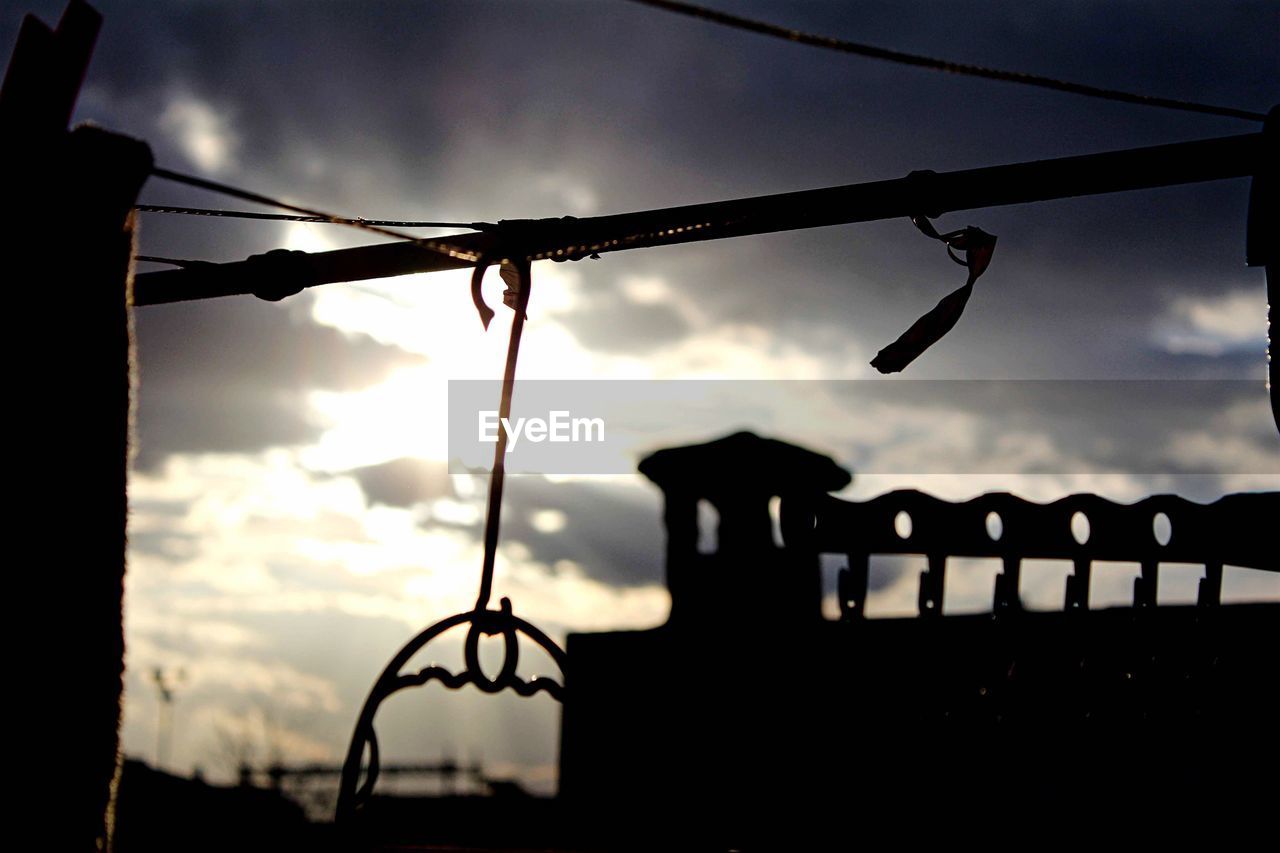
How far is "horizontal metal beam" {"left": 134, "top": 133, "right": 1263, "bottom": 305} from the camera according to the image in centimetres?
329

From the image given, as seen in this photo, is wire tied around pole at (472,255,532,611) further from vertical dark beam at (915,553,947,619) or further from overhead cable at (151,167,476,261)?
vertical dark beam at (915,553,947,619)

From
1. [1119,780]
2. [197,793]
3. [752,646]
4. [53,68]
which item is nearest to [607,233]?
[53,68]

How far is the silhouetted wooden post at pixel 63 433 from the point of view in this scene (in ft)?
8.41

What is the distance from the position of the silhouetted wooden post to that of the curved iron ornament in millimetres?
585

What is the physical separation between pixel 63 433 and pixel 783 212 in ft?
7.04

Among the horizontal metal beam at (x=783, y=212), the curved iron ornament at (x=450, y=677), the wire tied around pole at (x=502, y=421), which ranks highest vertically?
the horizontal metal beam at (x=783, y=212)

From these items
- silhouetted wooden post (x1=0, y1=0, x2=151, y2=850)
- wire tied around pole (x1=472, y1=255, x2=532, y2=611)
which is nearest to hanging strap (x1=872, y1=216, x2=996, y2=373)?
wire tied around pole (x1=472, y1=255, x2=532, y2=611)

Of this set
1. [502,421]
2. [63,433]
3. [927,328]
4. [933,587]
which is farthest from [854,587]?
[63,433]

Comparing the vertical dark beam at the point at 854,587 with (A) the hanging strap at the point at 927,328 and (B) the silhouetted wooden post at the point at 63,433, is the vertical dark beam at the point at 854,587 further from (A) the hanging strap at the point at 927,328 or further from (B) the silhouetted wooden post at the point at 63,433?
(B) the silhouetted wooden post at the point at 63,433

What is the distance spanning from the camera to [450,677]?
3008 millimetres

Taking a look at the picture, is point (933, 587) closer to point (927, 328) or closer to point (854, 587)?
point (854, 587)

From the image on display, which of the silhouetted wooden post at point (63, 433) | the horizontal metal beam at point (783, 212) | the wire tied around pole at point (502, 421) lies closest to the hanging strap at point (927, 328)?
the horizontal metal beam at point (783, 212)

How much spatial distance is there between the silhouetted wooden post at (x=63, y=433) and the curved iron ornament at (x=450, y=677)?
58 cm

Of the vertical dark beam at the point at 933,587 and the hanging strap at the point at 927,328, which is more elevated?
the hanging strap at the point at 927,328
